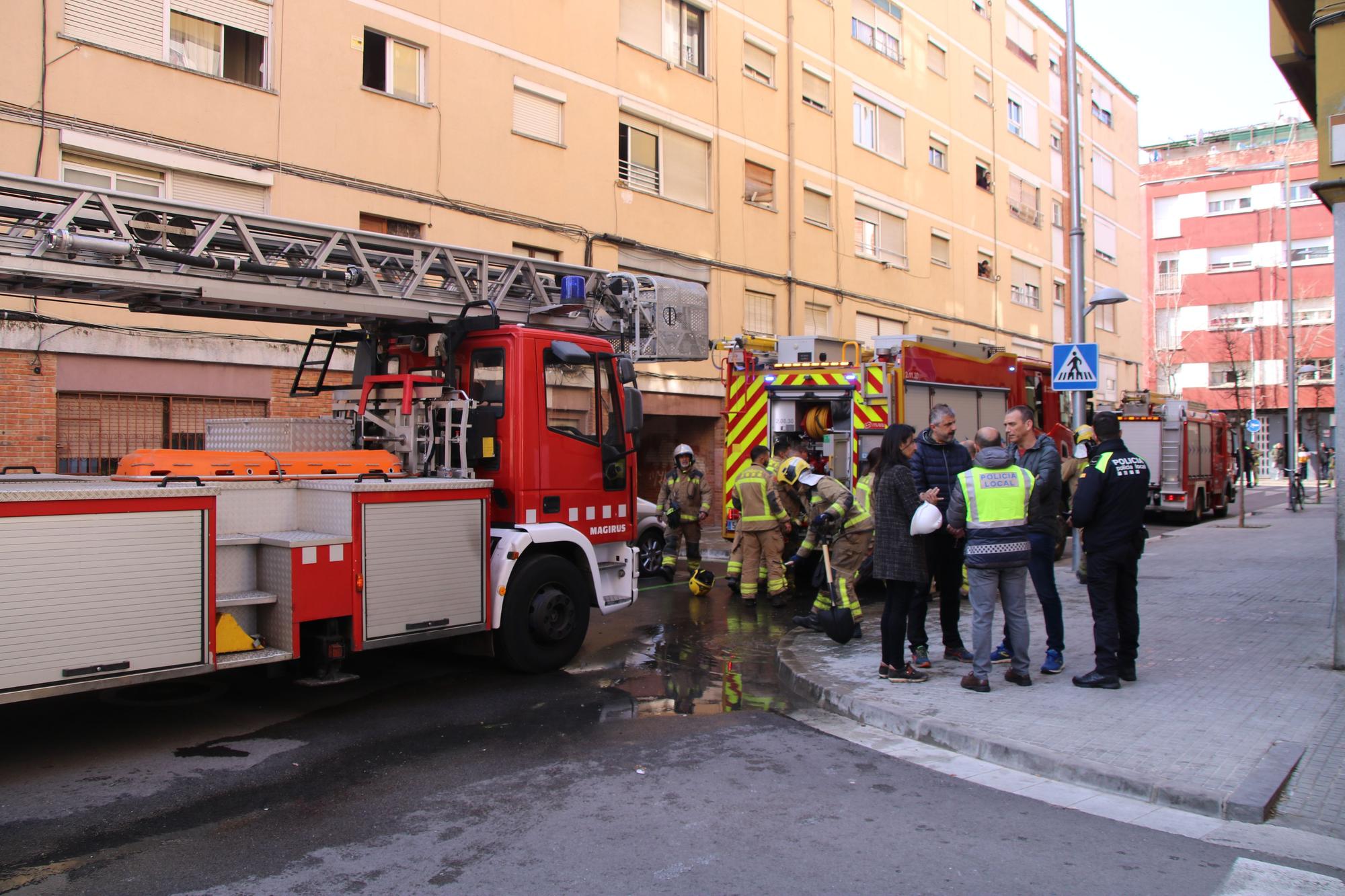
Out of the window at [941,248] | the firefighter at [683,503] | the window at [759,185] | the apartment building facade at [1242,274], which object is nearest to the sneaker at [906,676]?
the firefighter at [683,503]

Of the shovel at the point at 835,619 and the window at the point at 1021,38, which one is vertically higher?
the window at the point at 1021,38

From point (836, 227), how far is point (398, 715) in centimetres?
2003

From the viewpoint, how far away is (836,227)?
24328mm

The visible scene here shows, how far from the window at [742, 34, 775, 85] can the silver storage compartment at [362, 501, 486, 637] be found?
1741 cm

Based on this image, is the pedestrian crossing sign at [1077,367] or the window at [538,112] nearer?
the pedestrian crossing sign at [1077,367]

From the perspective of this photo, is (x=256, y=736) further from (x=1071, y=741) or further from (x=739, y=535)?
(x=739, y=535)

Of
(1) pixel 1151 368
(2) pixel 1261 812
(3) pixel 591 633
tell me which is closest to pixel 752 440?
(3) pixel 591 633

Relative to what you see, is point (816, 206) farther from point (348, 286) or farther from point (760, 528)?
point (348, 286)

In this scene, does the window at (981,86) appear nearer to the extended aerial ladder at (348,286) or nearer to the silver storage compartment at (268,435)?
the extended aerial ladder at (348,286)

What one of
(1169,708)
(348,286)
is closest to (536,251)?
(348,286)

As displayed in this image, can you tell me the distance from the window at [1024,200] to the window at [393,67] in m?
22.4

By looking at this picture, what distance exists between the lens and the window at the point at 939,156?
28469 mm

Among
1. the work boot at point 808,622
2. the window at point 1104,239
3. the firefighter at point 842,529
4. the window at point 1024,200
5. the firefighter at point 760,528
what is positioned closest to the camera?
the firefighter at point 842,529

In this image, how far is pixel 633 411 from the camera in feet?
26.2
